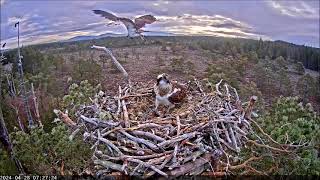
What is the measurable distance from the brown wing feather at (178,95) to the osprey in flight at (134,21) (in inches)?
55.3

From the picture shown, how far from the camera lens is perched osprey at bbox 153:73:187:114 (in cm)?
584

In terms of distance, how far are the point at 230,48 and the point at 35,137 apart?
5.61 meters

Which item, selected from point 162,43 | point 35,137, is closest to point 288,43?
point 162,43

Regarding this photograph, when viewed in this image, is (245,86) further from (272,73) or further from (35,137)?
(35,137)

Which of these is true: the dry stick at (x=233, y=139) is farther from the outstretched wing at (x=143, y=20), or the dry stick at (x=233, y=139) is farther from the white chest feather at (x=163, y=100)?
the outstretched wing at (x=143, y=20)

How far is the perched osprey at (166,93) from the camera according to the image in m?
5.84

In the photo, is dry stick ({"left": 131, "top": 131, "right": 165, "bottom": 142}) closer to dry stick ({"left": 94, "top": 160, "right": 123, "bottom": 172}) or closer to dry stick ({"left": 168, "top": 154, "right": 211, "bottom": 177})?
dry stick ({"left": 168, "top": 154, "right": 211, "bottom": 177})

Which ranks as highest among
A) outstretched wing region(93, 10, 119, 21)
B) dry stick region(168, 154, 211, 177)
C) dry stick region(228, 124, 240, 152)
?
outstretched wing region(93, 10, 119, 21)

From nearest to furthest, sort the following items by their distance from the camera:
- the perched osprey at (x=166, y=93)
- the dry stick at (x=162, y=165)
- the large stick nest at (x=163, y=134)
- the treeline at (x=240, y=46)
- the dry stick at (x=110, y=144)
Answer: the dry stick at (x=162, y=165), the large stick nest at (x=163, y=134), the dry stick at (x=110, y=144), the perched osprey at (x=166, y=93), the treeline at (x=240, y=46)

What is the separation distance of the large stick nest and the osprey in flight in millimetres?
1399

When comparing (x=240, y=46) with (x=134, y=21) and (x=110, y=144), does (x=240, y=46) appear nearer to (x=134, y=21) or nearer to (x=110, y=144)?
(x=134, y=21)

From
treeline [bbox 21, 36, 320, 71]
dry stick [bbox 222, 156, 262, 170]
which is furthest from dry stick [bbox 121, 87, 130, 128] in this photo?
treeline [bbox 21, 36, 320, 71]

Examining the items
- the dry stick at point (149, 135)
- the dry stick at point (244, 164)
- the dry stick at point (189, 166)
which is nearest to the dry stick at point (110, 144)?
the dry stick at point (149, 135)

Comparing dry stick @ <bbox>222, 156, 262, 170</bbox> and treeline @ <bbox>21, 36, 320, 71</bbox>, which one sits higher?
treeline @ <bbox>21, 36, 320, 71</bbox>
